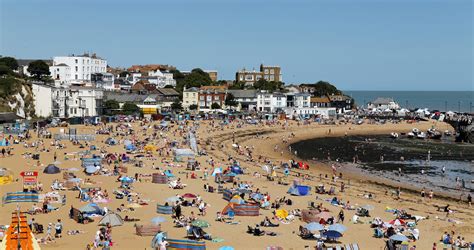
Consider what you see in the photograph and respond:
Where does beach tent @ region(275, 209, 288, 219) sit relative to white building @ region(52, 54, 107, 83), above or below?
below

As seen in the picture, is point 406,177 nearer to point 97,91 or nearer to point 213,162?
point 213,162

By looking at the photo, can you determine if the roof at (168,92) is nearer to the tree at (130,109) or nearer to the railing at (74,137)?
the tree at (130,109)

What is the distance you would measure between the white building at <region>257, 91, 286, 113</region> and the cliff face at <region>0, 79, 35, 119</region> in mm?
42868

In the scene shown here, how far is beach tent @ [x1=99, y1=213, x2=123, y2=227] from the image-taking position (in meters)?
22.4

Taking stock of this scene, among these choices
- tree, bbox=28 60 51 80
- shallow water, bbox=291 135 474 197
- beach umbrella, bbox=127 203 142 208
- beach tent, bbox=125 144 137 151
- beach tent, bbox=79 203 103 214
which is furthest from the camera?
tree, bbox=28 60 51 80

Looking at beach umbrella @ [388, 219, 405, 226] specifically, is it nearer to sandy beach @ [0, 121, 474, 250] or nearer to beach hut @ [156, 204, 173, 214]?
sandy beach @ [0, 121, 474, 250]

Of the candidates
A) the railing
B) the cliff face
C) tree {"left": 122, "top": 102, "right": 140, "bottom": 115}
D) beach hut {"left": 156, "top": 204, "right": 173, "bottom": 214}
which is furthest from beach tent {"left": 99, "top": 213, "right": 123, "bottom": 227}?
tree {"left": 122, "top": 102, "right": 140, "bottom": 115}

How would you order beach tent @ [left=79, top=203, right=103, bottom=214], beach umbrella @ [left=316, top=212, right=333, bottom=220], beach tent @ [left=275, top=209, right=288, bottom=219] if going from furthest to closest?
1. beach tent @ [left=275, top=209, right=288, bottom=219]
2. beach umbrella @ [left=316, top=212, right=333, bottom=220]
3. beach tent @ [left=79, top=203, right=103, bottom=214]

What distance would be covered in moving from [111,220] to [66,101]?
58.2 meters

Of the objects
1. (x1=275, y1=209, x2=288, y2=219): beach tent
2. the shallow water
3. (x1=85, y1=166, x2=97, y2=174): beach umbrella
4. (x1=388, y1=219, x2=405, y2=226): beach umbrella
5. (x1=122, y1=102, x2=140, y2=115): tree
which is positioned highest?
(x1=122, y1=102, x2=140, y2=115): tree

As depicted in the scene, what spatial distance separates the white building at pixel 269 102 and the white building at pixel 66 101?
30.8 metres

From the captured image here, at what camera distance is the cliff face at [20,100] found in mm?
69062

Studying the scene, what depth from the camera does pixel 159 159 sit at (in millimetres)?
43625

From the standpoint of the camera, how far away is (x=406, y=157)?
56.1 meters
